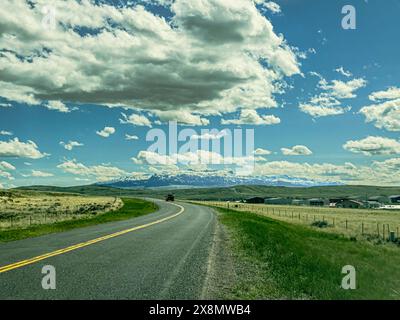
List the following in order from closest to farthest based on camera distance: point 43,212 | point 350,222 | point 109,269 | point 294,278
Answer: point 294,278
point 109,269
point 43,212
point 350,222

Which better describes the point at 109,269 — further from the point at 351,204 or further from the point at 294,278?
the point at 351,204

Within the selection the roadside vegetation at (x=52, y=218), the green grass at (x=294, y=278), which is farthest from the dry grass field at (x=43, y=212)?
the green grass at (x=294, y=278)

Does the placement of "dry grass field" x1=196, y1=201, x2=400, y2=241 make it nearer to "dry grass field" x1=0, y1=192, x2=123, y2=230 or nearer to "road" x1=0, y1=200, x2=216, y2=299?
"road" x1=0, y1=200, x2=216, y2=299

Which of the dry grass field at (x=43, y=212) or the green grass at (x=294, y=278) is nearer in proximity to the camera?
the green grass at (x=294, y=278)

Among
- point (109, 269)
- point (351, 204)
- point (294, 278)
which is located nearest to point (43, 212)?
point (109, 269)

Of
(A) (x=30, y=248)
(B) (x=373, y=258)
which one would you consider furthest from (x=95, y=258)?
(B) (x=373, y=258)

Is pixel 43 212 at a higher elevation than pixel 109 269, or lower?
lower

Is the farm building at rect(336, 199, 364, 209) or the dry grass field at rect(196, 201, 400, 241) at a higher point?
the dry grass field at rect(196, 201, 400, 241)

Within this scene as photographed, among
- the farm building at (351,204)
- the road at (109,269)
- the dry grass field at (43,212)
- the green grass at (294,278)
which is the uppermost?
the road at (109,269)

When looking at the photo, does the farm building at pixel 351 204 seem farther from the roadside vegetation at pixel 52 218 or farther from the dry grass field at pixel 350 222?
the roadside vegetation at pixel 52 218

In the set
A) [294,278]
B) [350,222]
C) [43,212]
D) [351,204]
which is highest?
[294,278]

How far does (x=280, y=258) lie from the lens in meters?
15.5

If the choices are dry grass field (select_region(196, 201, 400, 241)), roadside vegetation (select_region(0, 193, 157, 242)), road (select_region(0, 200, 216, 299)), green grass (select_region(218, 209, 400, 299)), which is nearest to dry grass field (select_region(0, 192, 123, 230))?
roadside vegetation (select_region(0, 193, 157, 242))
